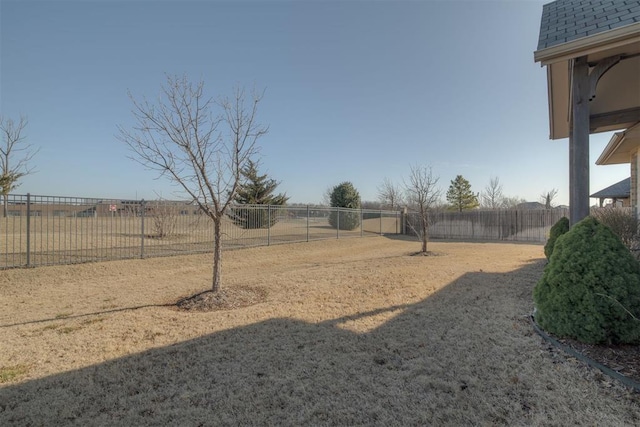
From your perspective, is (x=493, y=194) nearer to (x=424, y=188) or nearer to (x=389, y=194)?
(x=389, y=194)

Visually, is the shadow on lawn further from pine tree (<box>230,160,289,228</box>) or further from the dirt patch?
pine tree (<box>230,160,289,228</box>)

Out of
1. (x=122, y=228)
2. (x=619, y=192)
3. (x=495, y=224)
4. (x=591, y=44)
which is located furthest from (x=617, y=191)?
(x=122, y=228)

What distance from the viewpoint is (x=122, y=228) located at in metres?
8.51

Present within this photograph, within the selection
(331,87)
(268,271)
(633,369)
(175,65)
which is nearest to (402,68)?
(331,87)

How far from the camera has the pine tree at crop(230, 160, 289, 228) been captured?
1090cm

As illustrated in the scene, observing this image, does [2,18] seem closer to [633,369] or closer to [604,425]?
[604,425]

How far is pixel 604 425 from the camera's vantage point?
5.98ft

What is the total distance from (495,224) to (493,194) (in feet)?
73.0

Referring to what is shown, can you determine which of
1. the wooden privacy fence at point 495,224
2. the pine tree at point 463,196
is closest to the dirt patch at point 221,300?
the wooden privacy fence at point 495,224

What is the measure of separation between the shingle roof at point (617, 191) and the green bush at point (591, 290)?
56.7 ft

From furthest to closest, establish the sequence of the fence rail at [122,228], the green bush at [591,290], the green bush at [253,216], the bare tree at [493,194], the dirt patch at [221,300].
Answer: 1. the bare tree at [493,194]
2. the green bush at [253,216]
3. the fence rail at [122,228]
4. the dirt patch at [221,300]
5. the green bush at [591,290]

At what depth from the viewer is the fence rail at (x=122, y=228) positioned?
669 centimetres

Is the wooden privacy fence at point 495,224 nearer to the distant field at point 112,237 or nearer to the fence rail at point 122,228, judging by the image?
the fence rail at point 122,228

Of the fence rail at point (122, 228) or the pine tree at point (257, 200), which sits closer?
the fence rail at point (122, 228)
